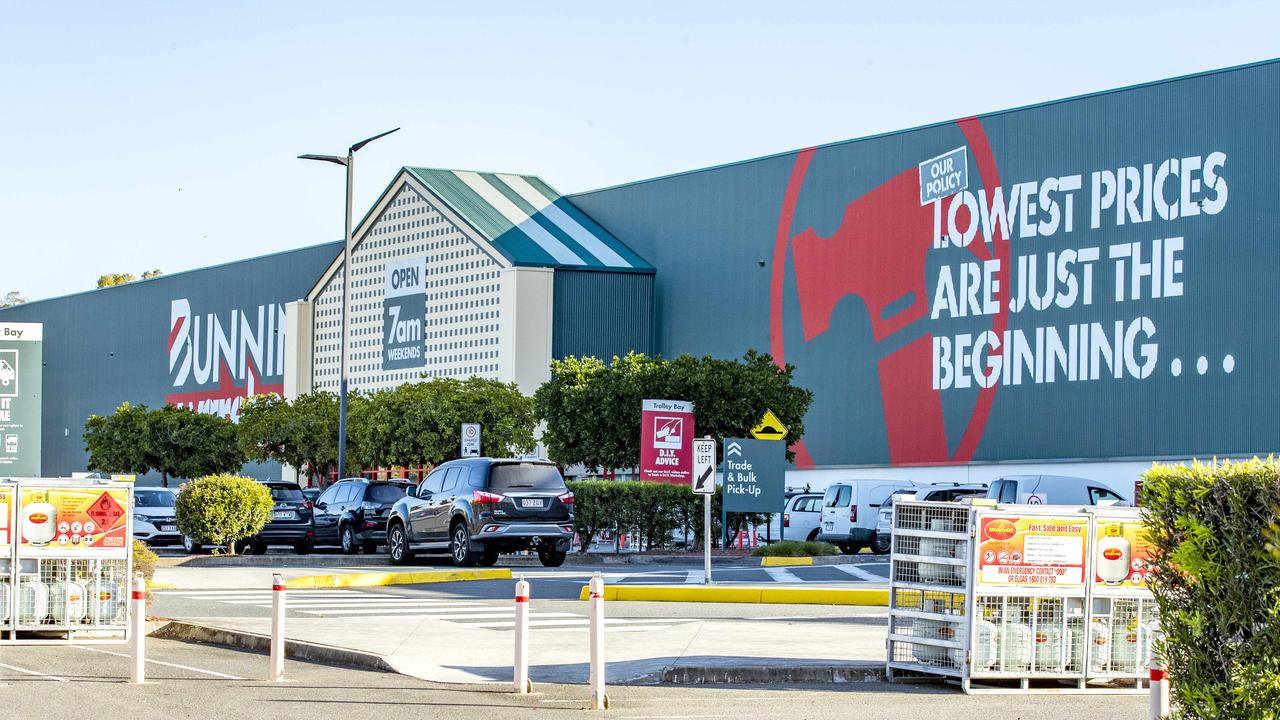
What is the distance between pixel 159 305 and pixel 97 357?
7662mm

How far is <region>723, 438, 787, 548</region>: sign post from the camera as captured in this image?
30.6 meters

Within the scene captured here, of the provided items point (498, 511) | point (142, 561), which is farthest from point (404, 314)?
point (142, 561)

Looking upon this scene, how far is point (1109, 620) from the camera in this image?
13.4m

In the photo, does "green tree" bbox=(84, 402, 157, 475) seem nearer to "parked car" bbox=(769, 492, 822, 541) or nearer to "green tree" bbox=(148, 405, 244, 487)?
"green tree" bbox=(148, 405, 244, 487)

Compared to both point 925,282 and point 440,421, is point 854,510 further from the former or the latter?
point 925,282

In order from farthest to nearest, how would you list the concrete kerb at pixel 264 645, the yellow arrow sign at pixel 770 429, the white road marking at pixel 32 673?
the yellow arrow sign at pixel 770 429 → the concrete kerb at pixel 264 645 → the white road marking at pixel 32 673

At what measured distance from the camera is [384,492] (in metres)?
35.8

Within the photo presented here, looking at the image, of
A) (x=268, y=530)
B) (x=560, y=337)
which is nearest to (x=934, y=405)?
(x=560, y=337)

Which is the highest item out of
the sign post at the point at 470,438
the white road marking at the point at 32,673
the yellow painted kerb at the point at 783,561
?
the sign post at the point at 470,438

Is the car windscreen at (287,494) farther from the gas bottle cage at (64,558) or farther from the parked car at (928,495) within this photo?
the gas bottle cage at (64,558)

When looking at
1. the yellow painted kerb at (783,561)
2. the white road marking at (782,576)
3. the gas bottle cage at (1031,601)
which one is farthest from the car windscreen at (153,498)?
the gas bottle cage at (1031,601)

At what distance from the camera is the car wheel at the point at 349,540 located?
35656 millimetres

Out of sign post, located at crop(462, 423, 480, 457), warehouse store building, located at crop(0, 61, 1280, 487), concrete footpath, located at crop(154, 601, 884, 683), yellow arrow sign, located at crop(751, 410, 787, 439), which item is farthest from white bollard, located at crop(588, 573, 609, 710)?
warehouse store building, located at crop(0, 61, 1280, 487)

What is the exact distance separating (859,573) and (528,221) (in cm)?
3938
